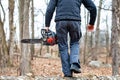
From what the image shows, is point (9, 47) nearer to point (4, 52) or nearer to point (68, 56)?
point (4, 52)

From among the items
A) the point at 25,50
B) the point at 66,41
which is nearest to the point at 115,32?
the point at 25,50

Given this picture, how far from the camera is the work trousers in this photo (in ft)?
20.6

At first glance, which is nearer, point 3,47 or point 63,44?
point 63,44

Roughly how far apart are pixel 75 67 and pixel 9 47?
44.2ft

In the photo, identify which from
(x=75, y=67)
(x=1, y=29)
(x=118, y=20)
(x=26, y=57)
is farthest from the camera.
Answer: (x=1, y=29)

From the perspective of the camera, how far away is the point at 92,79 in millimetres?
6535

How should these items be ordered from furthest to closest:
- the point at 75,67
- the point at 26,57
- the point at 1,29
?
the point at 1,29
the point at 26,57
the point at 75,67

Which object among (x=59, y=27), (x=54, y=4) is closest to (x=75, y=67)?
(x=59, y=27)

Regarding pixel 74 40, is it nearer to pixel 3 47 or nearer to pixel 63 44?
pixel 63 44

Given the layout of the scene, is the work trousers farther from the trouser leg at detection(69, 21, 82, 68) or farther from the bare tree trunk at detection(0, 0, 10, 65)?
the bare tree trunk at detection(0, 0, 10, 65)

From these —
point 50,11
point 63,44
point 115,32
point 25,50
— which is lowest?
point 25,50

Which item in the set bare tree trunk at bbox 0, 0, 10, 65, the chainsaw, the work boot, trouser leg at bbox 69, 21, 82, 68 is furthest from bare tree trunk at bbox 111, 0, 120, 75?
bare tree trunk at bbox 0, 0, 10, 65

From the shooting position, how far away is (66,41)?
6398 mm

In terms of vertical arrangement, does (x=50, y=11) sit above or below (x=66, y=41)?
above
